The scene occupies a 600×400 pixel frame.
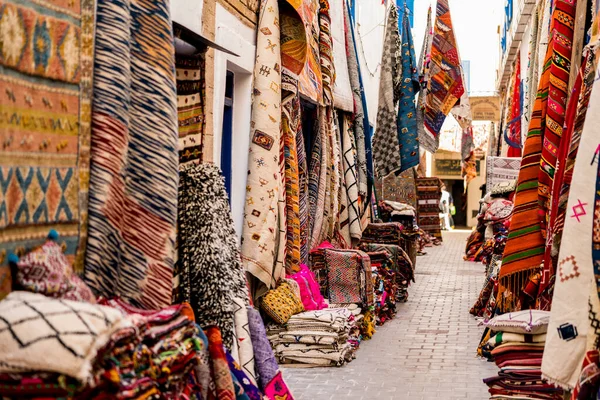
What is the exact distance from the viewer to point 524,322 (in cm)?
355

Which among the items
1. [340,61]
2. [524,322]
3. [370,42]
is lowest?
[524,322]

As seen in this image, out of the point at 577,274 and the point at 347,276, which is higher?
the point at 577,274

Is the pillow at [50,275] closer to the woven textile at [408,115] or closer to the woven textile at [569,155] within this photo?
the woven textile at [569,155]

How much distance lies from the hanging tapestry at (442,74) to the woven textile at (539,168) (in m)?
6.66

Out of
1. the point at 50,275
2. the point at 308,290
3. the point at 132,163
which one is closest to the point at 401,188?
the point at 308,290

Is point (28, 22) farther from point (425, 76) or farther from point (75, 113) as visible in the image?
point (425, 76)

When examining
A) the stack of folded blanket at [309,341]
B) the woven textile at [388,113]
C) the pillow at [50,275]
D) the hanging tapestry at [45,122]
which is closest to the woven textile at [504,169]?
the woven textile at [388,113]

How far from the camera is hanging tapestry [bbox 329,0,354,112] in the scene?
26.7 ft

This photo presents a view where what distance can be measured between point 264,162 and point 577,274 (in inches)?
129

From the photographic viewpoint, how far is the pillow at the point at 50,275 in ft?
7.03

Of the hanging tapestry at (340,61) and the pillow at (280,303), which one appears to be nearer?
the pillow at (280,303)

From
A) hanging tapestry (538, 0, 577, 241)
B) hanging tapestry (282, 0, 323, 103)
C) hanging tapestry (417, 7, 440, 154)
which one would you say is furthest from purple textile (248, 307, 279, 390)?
hanging tapestry (417, 7, 440, 154)

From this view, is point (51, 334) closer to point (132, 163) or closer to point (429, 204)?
point (132, 163)

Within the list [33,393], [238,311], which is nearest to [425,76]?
[238,311]
